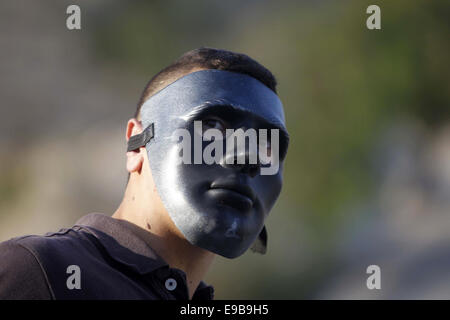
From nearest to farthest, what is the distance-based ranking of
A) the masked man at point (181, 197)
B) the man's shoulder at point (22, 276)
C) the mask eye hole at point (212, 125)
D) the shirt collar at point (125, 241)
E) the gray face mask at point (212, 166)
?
the man's shoulder at point (22, 276)
the masked man at point (181, 197)
the shirt collar at point (125, 241)
the gray face mask at point (212, 166)
the mask eye hole at point (212, 125)

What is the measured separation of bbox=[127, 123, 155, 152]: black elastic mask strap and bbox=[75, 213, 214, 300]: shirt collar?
0.36m

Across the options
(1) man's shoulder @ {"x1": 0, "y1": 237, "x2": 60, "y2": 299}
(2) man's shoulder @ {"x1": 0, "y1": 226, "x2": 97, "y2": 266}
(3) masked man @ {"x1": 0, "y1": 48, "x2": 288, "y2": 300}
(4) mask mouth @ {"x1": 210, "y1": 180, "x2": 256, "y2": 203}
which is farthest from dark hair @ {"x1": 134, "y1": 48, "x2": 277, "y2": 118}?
(1) man's shoulder @ {"x1": 0, "y1": 237, "x2": 60, "y2": 299}

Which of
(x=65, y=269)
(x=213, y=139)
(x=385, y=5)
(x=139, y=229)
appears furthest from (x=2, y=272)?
(x=385, y=5)

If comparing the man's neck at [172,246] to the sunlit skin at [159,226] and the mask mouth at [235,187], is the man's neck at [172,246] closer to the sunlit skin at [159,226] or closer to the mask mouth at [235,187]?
the sunlit skin at [159,226]

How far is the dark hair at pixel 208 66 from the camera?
2975 millimetres

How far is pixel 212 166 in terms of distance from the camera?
271cm

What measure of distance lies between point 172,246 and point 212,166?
Result: 35cm

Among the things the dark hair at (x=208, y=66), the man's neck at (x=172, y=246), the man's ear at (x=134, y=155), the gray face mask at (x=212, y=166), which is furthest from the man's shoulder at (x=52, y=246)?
the dark hair at (x=208, y=66)

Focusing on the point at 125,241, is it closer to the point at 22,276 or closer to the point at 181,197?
the point at 181,197

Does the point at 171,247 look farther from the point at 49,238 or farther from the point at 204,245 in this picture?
the point at 49,238

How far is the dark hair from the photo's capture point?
2975 millimetres

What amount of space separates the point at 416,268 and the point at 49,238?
26.1ft

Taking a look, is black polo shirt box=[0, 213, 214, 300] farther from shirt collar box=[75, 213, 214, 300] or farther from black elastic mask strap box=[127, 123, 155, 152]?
black elastic mask strap box=[127, 123, 155, 152]
